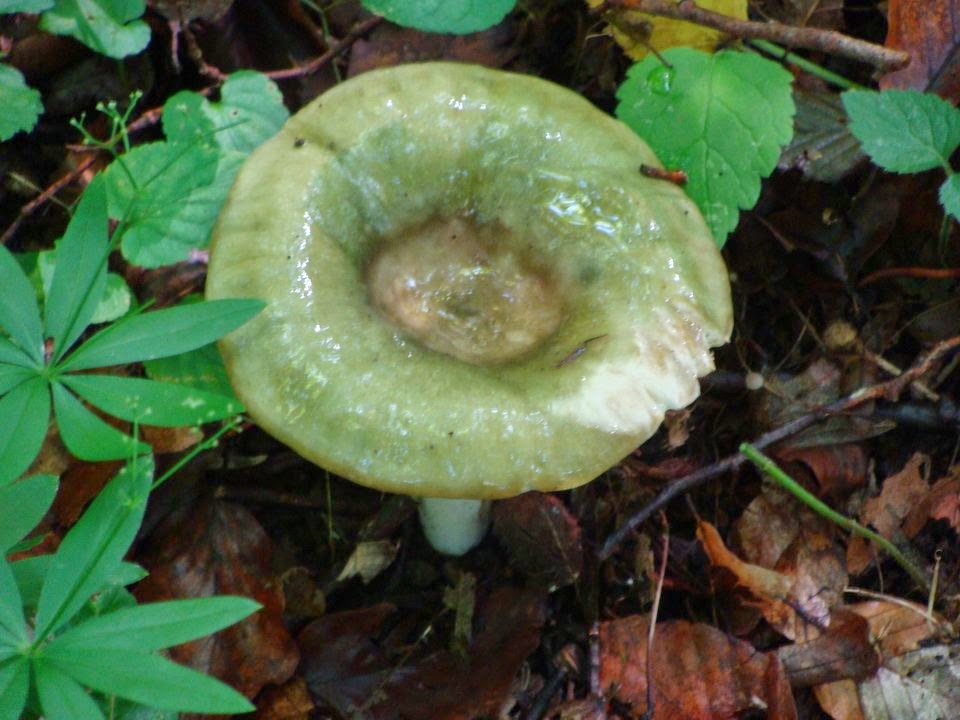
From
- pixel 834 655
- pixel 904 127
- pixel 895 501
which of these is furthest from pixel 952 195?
pixel 834 655

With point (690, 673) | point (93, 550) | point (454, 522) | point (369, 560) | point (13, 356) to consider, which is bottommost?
point (690, 673)

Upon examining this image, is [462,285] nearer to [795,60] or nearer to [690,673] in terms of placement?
[690,673]

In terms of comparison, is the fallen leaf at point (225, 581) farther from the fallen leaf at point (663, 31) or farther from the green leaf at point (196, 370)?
A: the fallen leaf at point (663, 31)

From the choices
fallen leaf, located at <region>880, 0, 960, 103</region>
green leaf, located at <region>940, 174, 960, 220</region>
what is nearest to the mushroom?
green leaf, located at <region>940, 174, 960, 220</region>

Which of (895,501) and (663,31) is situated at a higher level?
(663,31)

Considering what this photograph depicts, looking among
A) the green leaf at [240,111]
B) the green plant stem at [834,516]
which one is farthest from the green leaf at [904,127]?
the green leaf at [240,111]

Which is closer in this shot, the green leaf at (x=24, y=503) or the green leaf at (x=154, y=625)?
the green leaf at (x=154, y=625)

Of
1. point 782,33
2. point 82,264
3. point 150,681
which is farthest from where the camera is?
point 782,33
